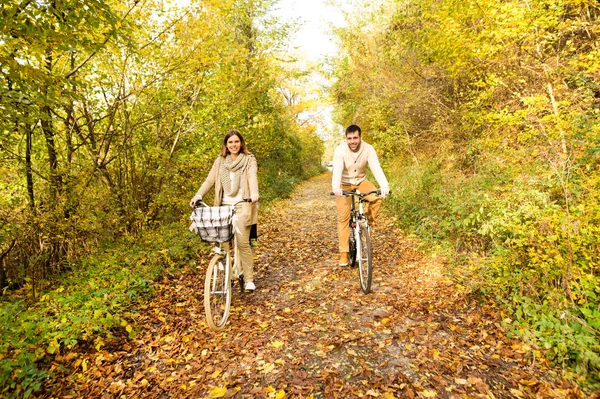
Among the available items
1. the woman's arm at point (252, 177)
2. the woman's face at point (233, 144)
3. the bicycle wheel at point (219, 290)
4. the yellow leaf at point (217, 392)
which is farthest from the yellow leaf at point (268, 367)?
the woman's face at point (233, 144)

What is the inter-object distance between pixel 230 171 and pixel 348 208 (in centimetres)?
214

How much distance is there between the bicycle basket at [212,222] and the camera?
13.1ft

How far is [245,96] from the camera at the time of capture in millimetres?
9352

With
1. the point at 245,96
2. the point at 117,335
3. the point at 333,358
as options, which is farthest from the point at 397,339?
the point at 245,96

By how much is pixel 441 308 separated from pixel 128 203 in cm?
609

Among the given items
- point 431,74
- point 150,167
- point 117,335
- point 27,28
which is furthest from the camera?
point 431,74

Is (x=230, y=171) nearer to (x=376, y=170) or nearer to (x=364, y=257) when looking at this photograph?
(x=376, y=170)

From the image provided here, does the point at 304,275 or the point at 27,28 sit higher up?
the point at 27,28

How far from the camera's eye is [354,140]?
16.9 feet

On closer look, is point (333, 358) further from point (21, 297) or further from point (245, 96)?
point (245, 96)

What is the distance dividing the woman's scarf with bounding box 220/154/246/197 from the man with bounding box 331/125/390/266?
1.48 m

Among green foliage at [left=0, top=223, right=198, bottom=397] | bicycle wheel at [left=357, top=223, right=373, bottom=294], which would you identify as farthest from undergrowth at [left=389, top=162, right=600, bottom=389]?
green foliage at [left=0, top=223, right=198, bottom=397]

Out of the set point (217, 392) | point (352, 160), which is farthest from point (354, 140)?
point (217, 392)

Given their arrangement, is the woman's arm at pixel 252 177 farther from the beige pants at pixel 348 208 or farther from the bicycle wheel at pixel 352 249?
the bicycle wheel at pixel 352 249
